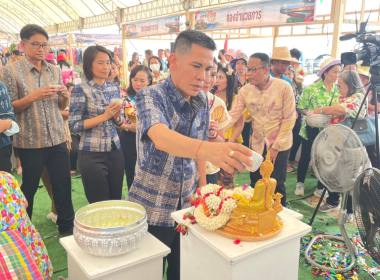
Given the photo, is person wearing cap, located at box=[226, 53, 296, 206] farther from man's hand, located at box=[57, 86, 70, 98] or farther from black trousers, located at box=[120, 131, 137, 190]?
man's hand, located at box=[57, 86, 70, 98]

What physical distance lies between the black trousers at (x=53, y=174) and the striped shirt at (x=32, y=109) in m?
0.08

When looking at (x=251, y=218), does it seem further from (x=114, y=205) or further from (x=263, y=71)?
(x=263, y=71)

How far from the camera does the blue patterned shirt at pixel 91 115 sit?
2.24 meters

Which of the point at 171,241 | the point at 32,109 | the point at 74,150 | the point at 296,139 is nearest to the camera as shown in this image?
the point at 171,241

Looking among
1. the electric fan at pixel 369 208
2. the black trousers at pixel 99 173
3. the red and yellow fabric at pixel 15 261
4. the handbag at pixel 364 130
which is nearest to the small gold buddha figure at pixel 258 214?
the red and yellow fabric at pixel 15 261

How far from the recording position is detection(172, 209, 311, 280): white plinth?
103 centimetres

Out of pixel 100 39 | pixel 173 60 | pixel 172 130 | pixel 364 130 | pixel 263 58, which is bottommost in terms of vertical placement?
pixel 364 130

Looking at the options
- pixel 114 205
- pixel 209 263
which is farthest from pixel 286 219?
pixel 114 205

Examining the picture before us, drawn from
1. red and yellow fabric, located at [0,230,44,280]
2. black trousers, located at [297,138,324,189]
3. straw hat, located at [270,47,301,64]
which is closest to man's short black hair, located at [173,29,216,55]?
red and yellow fabric, located at [0,230,44,280]

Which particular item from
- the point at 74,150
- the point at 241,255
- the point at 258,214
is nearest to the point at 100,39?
the point at 74,150

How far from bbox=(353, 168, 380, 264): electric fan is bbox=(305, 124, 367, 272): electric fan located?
288 mm

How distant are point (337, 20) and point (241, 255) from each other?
16.5 ft

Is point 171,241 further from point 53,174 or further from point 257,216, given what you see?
point 53,174

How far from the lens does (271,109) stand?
108 inches
